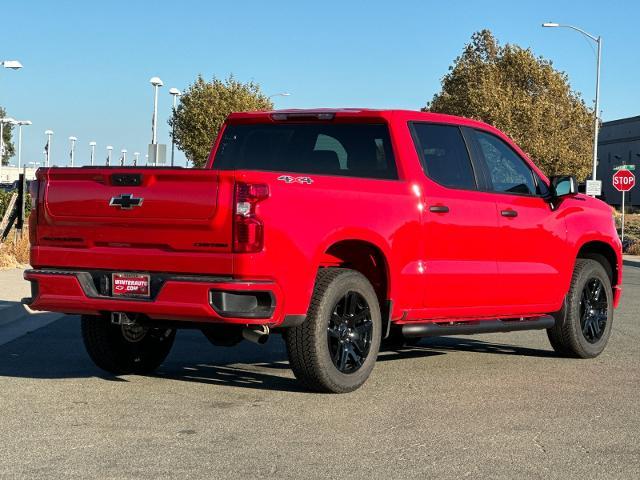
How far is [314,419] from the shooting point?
7395 millimetres

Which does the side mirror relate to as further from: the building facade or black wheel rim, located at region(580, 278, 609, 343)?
the building facade

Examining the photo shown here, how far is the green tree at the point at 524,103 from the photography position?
69000mm

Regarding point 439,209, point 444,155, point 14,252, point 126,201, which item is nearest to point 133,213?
point 126,201

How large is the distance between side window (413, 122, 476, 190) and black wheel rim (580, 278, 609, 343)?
2.03m

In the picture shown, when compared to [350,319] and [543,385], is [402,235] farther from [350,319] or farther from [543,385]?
[543,385]

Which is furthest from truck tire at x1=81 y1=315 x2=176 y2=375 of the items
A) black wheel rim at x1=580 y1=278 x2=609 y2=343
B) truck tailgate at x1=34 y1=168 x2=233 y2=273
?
black wheel rim at x1=580 y1=278 x2=609 y2=343

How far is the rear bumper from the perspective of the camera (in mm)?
7566

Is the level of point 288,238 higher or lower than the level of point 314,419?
higher

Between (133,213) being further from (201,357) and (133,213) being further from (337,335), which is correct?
(201,357)

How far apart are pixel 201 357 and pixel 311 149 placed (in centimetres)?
227

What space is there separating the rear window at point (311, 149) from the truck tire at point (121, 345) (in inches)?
62.2

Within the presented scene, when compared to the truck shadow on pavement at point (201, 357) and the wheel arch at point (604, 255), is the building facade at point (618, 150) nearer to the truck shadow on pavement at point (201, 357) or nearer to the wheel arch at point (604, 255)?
the wheel arch at point (604, 255)

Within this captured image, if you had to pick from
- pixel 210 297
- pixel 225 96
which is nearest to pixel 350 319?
pixel 210 297

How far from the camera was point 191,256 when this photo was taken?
771 centimetres
